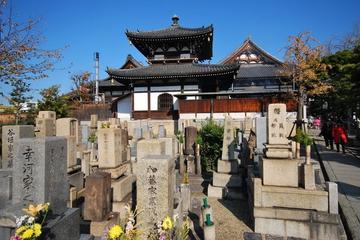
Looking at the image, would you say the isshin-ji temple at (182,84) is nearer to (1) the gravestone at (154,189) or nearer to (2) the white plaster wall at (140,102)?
(2) the white plaster wall at (140,102)

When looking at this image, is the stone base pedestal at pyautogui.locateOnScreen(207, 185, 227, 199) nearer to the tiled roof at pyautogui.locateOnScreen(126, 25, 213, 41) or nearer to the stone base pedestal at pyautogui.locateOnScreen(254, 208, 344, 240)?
the stone base pedestal at pyautogui.locateOnScreen(254, 208, 344, 240)

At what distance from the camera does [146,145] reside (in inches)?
245

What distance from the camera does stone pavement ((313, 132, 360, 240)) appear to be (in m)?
5.46

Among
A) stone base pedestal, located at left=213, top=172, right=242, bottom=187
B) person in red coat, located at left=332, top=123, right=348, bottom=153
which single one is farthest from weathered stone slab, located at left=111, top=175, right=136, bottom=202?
person in red coat, located at left=332, top=123, right=348, bottom=153

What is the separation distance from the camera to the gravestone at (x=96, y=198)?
5.25 metres

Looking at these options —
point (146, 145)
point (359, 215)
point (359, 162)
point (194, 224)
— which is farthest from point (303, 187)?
point (359, 162)

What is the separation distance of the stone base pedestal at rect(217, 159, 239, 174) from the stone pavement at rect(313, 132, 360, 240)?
124 inches

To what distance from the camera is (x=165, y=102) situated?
22672mm

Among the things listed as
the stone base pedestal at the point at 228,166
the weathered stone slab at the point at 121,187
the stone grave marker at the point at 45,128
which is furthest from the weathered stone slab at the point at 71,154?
the stone base pedestal at the point at 228,166

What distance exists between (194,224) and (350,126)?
86.1 ft

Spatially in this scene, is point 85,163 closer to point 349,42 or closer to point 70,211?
point 70,211

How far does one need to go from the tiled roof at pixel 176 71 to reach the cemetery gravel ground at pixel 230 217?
13817 millimetres

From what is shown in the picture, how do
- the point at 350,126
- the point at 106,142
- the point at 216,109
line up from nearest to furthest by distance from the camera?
the point at 106,142 → the point at 216,109 → the point at 350,126

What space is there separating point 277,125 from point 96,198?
15.5 feet
